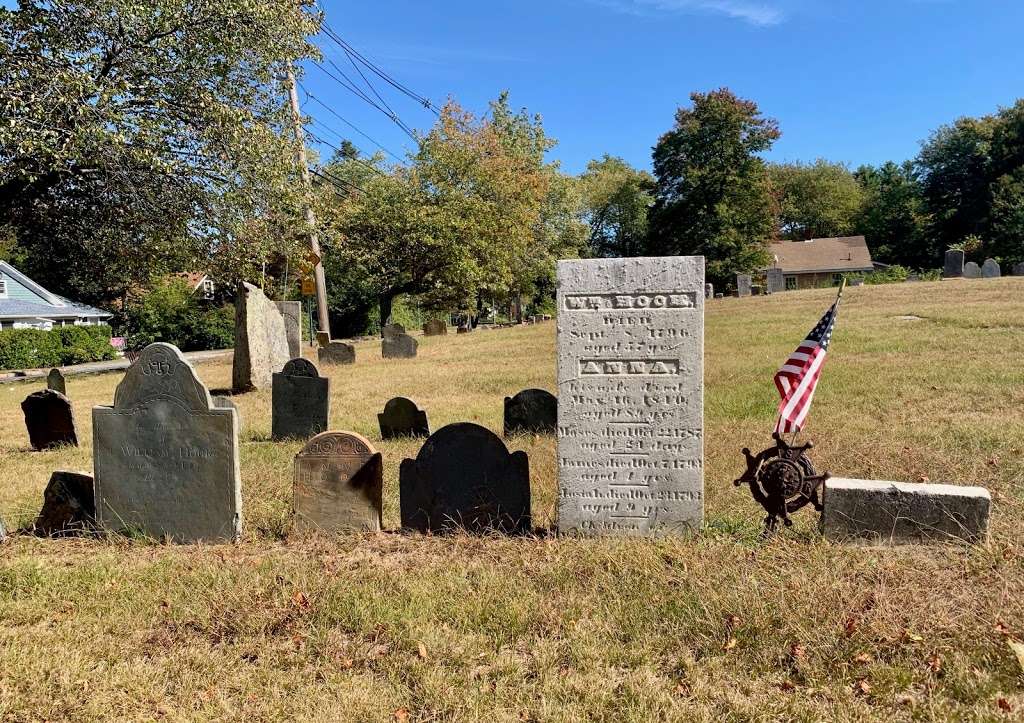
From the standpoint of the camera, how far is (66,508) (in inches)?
200

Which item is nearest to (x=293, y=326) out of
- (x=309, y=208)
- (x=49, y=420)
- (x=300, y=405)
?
(x=309, y=208)

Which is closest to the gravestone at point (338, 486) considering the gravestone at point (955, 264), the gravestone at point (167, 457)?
the gravestone at point (167, 457)

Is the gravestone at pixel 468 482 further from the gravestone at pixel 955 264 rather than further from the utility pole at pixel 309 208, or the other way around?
the gravestone at pixel 955 264

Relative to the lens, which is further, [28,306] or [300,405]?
[28,306]

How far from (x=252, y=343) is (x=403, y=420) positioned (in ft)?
21.5

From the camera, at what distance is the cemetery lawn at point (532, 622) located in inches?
115

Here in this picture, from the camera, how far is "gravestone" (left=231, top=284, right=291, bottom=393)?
523 inches

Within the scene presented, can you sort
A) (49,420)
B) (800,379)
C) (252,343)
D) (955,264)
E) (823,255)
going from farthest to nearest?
(823,255)
(955,264)
(252,343)
(49,420)
(800,379)

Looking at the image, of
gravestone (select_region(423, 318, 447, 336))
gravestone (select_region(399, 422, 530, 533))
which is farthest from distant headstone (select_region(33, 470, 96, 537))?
gravestone (select_region(423, 318, 447, 336))

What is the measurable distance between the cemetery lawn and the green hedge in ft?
86.3

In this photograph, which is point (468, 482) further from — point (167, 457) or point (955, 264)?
point (955, 264)

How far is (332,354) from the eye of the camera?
1728 centimetres

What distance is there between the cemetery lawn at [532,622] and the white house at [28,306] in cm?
3477

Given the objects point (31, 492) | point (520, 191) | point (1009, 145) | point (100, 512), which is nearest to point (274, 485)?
point (100, 512)
